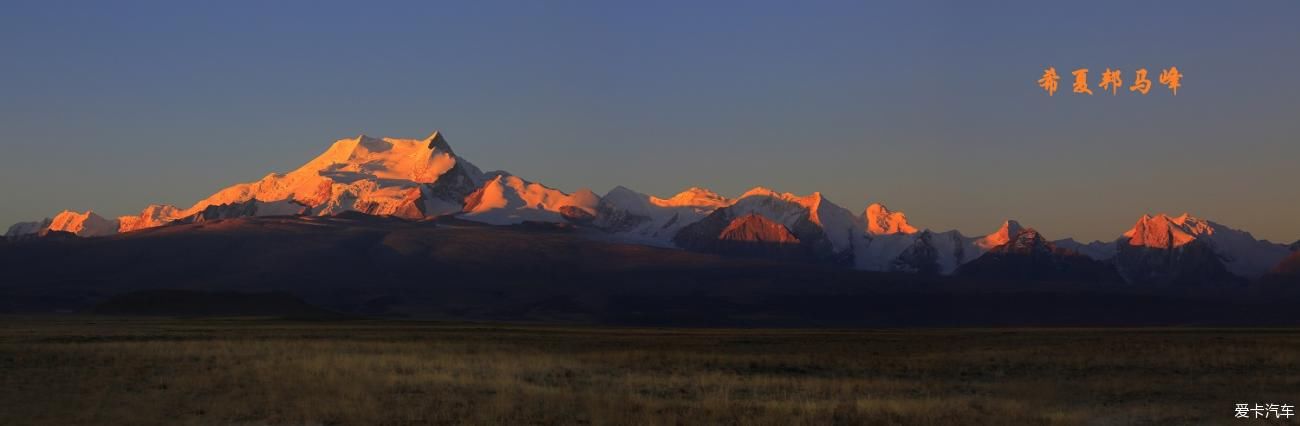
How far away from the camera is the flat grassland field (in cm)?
3862

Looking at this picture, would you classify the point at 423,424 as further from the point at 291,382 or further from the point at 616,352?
the point at 616,352

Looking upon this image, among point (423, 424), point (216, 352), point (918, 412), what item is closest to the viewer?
point (423, 424)

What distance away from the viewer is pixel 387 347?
226 ft

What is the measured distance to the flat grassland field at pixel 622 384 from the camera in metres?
38.6

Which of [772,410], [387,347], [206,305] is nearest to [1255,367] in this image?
[772,410]

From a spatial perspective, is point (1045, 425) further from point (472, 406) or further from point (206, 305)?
point (206, 305)

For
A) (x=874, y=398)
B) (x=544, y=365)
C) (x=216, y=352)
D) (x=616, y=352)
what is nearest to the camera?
(x=874, y=398)

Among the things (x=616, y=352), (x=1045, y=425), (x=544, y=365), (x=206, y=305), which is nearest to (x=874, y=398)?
(x=1045, y=425)

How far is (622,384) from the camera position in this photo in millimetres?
48219

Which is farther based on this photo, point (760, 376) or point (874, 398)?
point (760, 376)

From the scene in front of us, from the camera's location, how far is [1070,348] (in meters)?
71.4

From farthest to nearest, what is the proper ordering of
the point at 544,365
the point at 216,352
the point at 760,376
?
the point at 216,352 < the point at 544,365 < the point at 760,376

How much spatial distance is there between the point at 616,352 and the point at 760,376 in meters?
17.0

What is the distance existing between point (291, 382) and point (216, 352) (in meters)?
16.4
